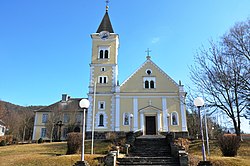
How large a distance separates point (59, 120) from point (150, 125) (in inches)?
779

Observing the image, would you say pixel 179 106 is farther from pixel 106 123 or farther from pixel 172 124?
pixel 106 123

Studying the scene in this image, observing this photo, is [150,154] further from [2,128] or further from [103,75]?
[2,128]

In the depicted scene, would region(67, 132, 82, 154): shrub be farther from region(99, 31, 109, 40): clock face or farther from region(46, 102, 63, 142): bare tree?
region(46, 102, 63, 142): bare tree

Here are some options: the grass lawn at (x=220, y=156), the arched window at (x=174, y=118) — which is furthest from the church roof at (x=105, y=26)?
the grass lawn at (x=220, y=156)

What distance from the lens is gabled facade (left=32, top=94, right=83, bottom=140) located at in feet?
136

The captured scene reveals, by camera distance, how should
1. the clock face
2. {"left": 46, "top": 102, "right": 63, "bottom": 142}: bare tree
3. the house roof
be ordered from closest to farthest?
the clock face
{"left": 46, "top": 102, "right": 63, "bottom": 142}: bare tree
the house roof

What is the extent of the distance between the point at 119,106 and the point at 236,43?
16.6 meters

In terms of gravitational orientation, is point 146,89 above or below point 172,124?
above

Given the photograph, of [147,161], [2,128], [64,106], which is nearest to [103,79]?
[64,106]

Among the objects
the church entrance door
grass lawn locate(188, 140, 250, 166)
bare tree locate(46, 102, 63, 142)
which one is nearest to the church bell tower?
the church entrance door

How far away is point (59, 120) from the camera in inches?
1661

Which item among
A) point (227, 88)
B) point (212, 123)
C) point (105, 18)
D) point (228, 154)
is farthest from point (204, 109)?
point (212, 123)

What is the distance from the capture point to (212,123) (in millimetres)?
48656

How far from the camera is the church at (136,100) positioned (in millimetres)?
30062
